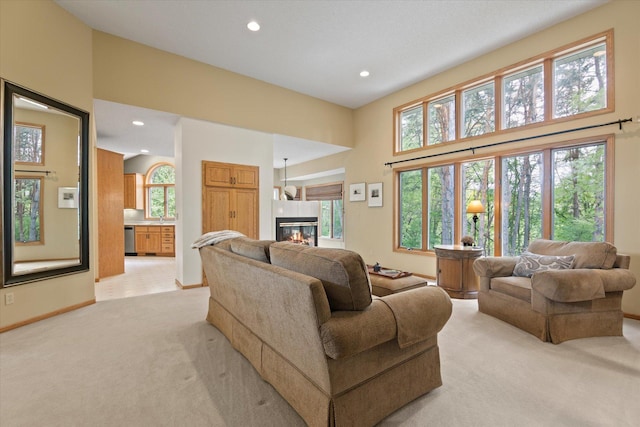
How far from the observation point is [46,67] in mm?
3105

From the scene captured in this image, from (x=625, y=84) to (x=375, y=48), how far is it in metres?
2.89

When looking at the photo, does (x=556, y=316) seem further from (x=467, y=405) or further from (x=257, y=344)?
(x=257, y=344)

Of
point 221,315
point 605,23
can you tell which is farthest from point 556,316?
point 605,23

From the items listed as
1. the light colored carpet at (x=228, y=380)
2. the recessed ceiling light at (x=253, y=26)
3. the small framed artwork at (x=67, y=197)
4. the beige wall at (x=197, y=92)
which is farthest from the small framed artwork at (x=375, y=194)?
the small framed artwork at (x=67, y=197)

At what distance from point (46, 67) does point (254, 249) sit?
333 centimetres

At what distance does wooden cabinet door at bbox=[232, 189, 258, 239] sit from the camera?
15.9 ft

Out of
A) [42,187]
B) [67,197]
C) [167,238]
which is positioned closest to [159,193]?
[167,238]

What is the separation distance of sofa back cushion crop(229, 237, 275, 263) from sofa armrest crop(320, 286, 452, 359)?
2.55 ft

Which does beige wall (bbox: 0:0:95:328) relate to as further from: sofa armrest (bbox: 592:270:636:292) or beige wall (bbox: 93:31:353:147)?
sofa armrest (bbox: 592:270:636:292)

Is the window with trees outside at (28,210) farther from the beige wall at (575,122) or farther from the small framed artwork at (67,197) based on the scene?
the beige wall at (575,122)

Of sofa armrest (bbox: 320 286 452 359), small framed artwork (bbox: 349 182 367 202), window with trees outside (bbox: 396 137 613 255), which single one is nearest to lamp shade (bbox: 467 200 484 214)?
window with trees outside (bbox: 396 137 613 255)

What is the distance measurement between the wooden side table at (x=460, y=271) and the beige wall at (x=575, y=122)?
1.00m

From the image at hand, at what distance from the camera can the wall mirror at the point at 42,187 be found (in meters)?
2.85

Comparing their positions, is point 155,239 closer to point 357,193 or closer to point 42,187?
point 42,187
